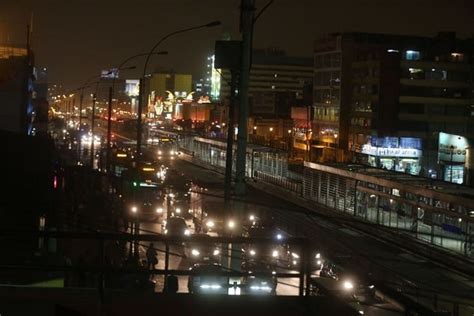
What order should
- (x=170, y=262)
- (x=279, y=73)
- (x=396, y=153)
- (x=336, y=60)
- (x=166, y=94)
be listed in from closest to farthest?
(x=170, y=262)
(x=396, y=153)
(x=336, y=60)
(x=166, y=94)
(x=279, y=73)

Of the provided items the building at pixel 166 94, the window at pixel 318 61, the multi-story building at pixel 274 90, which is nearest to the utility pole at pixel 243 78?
the window at pixel 318 61

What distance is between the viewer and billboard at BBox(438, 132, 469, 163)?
129ft

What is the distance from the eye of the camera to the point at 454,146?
3925 centimetres

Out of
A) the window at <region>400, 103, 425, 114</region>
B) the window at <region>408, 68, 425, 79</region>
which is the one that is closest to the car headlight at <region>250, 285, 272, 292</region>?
the window at <region>400, 103, 425, 114</region>

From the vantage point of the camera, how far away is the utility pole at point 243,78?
7.14m

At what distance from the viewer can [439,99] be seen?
1722 inches

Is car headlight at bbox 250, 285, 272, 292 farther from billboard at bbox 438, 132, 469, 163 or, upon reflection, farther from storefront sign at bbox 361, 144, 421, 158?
storefront sign at bbox 361, 144, 421, 158

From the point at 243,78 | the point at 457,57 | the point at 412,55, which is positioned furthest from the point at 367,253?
the point at 457,57

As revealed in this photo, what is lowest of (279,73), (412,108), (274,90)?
(412,108)

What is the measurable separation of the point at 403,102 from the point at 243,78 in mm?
38013

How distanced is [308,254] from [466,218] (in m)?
13.1

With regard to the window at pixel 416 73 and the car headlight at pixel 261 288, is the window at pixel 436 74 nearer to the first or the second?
the window at pixel 416 73

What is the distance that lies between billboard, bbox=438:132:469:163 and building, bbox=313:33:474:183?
3.80ft

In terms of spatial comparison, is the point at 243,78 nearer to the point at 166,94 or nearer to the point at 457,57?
the point at 457,57
